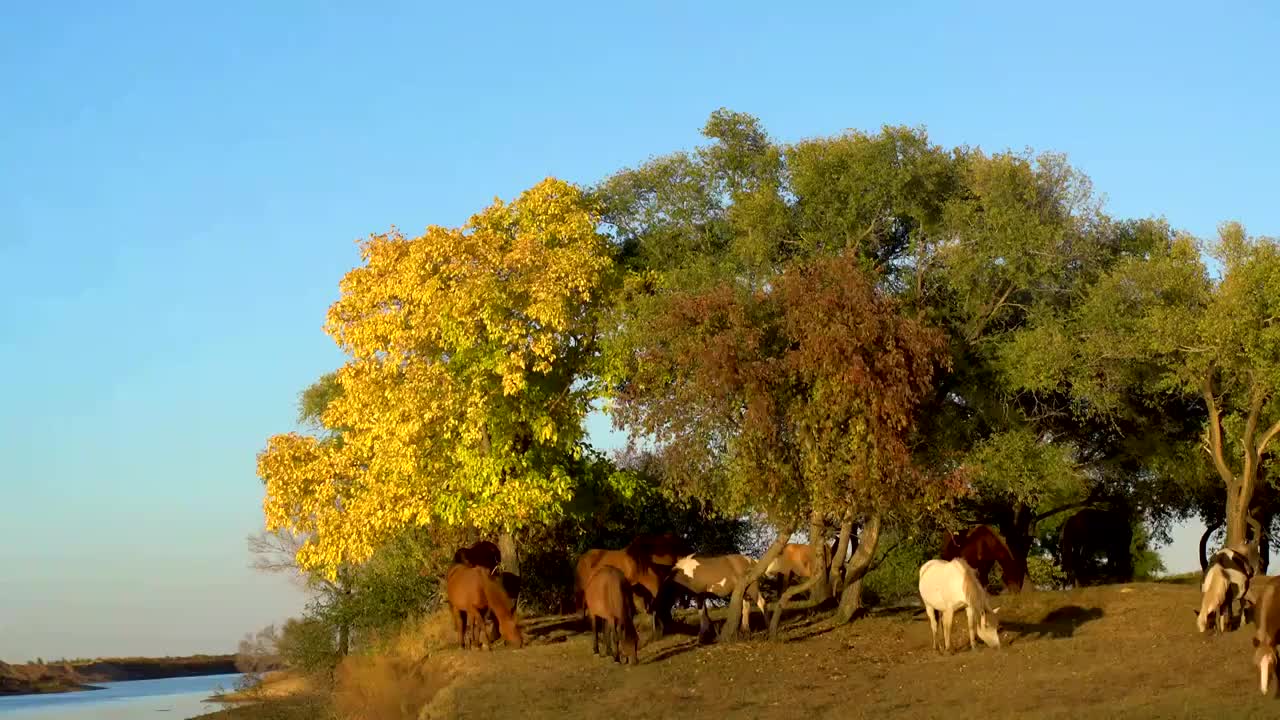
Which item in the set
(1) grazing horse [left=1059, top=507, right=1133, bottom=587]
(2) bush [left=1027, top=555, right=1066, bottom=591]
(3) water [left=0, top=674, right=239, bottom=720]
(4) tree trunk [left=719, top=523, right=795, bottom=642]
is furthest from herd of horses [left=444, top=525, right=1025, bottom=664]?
(3) water [left=0, top=674, right=239, bottom=720]

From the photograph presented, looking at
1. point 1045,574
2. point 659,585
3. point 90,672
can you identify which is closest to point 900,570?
point 1045,574

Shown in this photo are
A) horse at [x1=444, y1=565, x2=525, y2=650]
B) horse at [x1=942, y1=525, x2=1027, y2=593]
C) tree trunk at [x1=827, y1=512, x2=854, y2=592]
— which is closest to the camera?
horse at [x1=444, y1=565, x2=525, y2=650]

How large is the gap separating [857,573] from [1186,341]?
30.9 feet

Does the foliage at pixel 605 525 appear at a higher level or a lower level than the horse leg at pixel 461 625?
higher

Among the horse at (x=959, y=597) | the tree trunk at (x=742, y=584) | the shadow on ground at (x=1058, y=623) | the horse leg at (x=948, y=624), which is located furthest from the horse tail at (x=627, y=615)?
the shadow on ground at (x=1058, y=623)

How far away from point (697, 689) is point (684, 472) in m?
6.62

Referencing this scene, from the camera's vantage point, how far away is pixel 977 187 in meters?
35.8

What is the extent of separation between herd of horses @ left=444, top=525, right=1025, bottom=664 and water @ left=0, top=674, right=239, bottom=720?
1440cm

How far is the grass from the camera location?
2230cm

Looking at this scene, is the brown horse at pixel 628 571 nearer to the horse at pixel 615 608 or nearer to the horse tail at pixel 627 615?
the horse at pixel 615 608

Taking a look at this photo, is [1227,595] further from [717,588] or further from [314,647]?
[314,647]

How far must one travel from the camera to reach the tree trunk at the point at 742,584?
31.1m

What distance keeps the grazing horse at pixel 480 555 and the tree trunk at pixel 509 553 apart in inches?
24.2

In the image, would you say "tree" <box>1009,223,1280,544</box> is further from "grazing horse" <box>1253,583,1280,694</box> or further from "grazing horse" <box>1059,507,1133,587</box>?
"grazing horse" <box>1253,583,1280,694</box>
